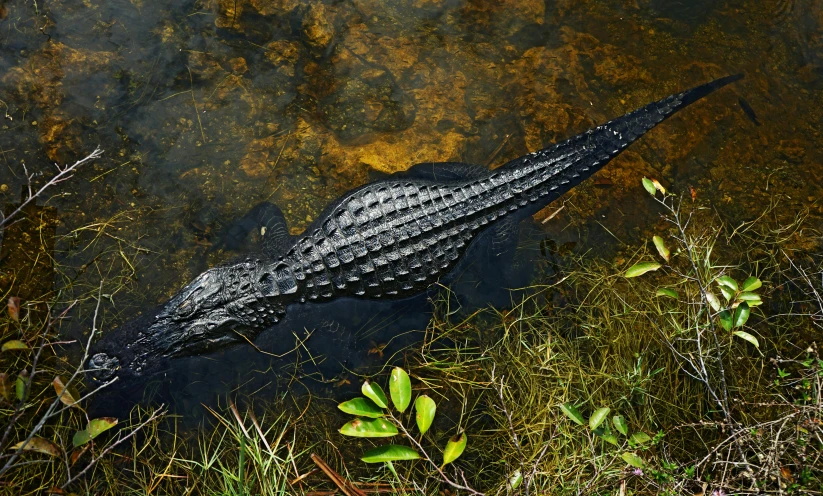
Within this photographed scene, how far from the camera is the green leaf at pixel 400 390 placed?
10.9 ft

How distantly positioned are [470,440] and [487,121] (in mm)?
2252

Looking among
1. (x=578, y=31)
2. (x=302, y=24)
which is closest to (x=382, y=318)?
(x=302, y=24)

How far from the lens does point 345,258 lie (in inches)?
154

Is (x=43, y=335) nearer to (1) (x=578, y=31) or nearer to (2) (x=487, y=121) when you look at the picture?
(2) (x=487, y=121)

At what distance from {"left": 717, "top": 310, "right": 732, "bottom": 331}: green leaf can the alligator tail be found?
1.34 meters

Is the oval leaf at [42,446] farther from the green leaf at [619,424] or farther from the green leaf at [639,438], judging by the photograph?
the green leaf at [639,438]

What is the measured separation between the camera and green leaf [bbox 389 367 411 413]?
3.31m

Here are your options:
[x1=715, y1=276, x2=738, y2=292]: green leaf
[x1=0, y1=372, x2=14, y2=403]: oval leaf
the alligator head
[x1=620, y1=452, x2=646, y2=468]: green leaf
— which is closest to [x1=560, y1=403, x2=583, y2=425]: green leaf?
[x1=620, y1=452, x2=646, y2=468]: green leaf

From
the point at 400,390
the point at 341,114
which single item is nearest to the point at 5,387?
the point at 400,390

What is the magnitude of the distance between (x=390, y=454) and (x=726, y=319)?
2.05 m

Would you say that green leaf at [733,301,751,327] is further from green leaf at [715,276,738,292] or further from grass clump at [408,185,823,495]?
green leaf at [715,276,738,292]

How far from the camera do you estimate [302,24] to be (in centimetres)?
452

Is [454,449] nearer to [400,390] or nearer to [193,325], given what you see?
[400,390]

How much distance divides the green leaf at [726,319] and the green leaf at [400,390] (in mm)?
1824
